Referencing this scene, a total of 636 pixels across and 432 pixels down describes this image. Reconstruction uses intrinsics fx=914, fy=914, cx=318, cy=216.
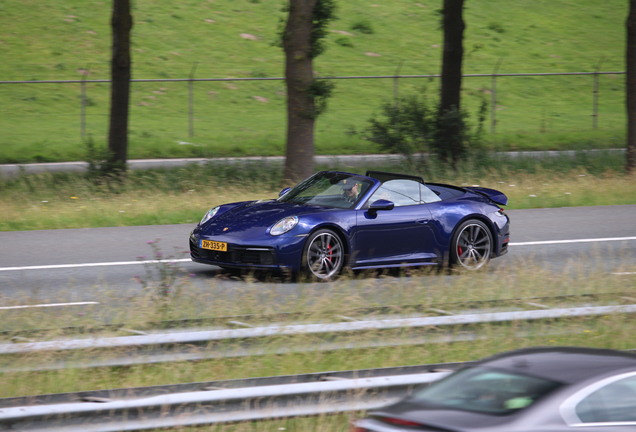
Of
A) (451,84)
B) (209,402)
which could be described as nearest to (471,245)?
(209,402)

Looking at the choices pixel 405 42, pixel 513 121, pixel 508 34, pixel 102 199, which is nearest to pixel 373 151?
pixel 513 121

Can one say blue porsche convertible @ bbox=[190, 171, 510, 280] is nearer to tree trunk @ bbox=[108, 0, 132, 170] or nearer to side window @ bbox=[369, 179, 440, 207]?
side window @ bbox=[369, 179, 440, 207]

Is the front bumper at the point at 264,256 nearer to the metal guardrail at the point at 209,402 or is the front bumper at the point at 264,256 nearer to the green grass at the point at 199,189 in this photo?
the metal guardrail at the point at 209,402

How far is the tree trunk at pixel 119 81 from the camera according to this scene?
65.0ft

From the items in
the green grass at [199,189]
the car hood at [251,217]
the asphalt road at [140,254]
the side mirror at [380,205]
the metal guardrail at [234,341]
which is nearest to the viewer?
the metal guardrail at [234,341]

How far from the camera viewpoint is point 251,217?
10891 mm

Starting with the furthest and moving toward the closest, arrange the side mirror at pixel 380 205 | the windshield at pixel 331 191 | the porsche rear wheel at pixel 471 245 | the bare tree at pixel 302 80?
Answer: the bare tree at pixel 302 80, the porsche rear wheel at pixel 471 245, the windshield at pixel 331 191, the side mirror at pixel 380 205

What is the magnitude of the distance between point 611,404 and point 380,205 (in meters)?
6.95

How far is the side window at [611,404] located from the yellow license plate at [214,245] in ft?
22.4

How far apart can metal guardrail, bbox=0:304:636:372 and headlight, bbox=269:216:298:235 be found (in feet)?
10.7

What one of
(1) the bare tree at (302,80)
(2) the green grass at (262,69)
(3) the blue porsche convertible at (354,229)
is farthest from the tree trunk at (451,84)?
(3) the blue porsche convertible at (354,229)

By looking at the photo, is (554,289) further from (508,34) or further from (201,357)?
(508,34)

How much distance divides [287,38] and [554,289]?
927 cm

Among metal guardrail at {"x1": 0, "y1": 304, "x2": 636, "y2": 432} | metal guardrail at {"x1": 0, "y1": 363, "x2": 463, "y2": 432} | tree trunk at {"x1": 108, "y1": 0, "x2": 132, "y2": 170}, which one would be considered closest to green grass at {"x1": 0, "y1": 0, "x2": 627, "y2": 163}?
tree trunk at {"x1": 108, "y1": 0, "x2": 132, "y2": 170}
